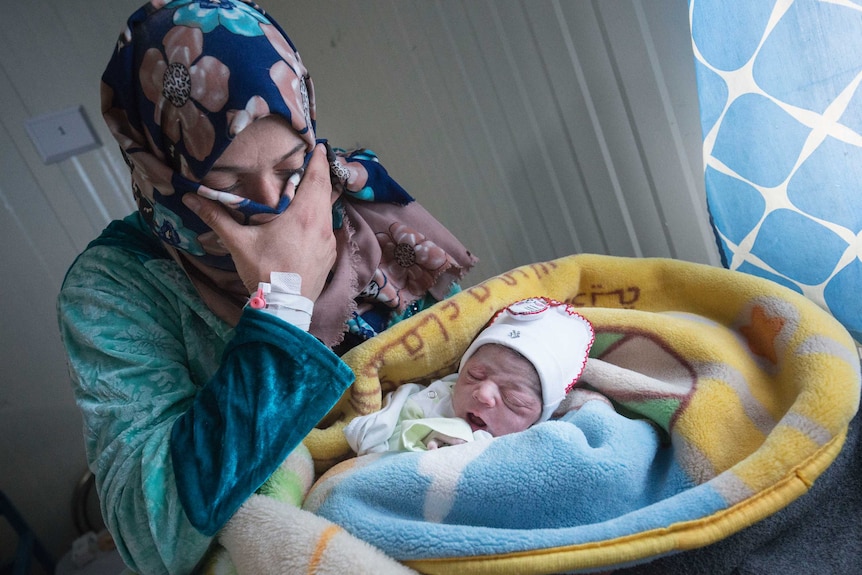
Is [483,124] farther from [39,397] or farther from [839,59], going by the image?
[39,397]

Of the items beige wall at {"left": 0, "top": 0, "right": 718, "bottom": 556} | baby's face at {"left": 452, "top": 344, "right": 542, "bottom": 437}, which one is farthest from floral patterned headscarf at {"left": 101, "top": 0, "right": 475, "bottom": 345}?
beige wall at {"left": 0, "top": 0, "right": 718, "bottom": 556}

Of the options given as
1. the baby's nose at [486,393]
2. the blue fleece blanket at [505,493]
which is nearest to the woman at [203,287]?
the blue fleece blanket at [505,493]

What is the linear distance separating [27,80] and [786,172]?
1.68 meters

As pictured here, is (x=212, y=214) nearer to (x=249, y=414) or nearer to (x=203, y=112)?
(x=203, y=112)

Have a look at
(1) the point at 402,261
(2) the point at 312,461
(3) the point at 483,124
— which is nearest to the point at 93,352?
(2) the point at 312,461

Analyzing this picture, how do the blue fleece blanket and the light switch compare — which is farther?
the light switch

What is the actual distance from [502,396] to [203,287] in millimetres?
529

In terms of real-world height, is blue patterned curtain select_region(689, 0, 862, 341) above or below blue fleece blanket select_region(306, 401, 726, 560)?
above

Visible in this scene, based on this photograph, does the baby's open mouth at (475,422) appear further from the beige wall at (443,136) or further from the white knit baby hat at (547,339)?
the beige wall at (443,136)

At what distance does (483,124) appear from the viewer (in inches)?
56.7

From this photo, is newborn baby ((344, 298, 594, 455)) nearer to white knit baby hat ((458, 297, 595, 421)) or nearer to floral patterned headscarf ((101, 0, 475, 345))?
white knit baby hat ((458, 297, 595, 421))

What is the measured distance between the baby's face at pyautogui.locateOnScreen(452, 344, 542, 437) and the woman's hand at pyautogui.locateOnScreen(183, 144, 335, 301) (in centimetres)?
30

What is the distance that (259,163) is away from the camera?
92 cm

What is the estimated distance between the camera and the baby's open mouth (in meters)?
1.02
